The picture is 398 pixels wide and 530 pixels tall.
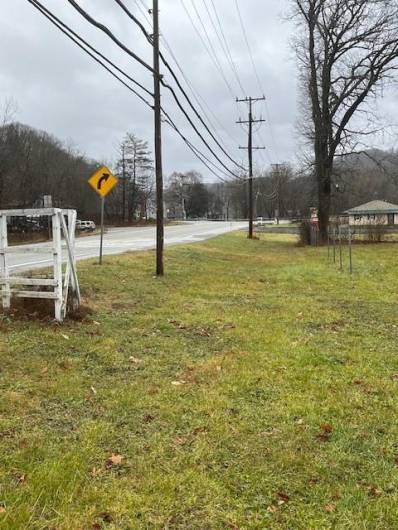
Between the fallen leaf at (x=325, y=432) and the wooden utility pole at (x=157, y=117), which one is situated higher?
the wooden utility pole at (x=157, y=117)

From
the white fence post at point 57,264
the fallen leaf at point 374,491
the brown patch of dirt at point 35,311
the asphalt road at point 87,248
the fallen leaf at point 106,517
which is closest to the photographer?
the fallen leaf at point 106,517

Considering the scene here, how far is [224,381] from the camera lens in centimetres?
533

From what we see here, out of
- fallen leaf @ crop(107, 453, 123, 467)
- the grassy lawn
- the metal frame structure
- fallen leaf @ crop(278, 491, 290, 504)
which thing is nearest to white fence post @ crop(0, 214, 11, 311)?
the metal frame structure

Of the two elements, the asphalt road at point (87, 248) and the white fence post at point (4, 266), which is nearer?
the white fence post at point (4, 266)

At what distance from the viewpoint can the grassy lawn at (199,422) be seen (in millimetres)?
3061

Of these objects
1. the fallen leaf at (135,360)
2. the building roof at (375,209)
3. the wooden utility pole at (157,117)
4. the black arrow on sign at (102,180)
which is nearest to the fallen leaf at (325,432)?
the fallen leaf at (135,360)

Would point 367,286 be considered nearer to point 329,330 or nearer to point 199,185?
point 329,330

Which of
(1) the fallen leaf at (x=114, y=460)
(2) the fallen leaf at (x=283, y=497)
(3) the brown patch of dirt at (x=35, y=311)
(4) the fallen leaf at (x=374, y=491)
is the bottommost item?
(4) the fallen leaf at (x=374, y=491)

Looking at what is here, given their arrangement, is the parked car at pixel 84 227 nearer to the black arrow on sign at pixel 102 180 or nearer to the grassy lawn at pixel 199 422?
the black arrow on sign at pixel 102 180

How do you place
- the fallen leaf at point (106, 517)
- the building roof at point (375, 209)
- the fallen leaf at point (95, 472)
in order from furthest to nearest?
the building roof at point (375, 209)
the fallen leaf at point (95, 472)
the fallen leaf at point (106, 517)

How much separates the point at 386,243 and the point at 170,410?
32.4 meters

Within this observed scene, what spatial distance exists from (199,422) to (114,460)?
91cm

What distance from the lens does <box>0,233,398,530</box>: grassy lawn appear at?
10.0 feet

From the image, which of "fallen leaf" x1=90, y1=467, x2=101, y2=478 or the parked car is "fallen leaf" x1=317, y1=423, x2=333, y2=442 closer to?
"fallen leaf" x1=90, y1=467, x2=101, y2=478
